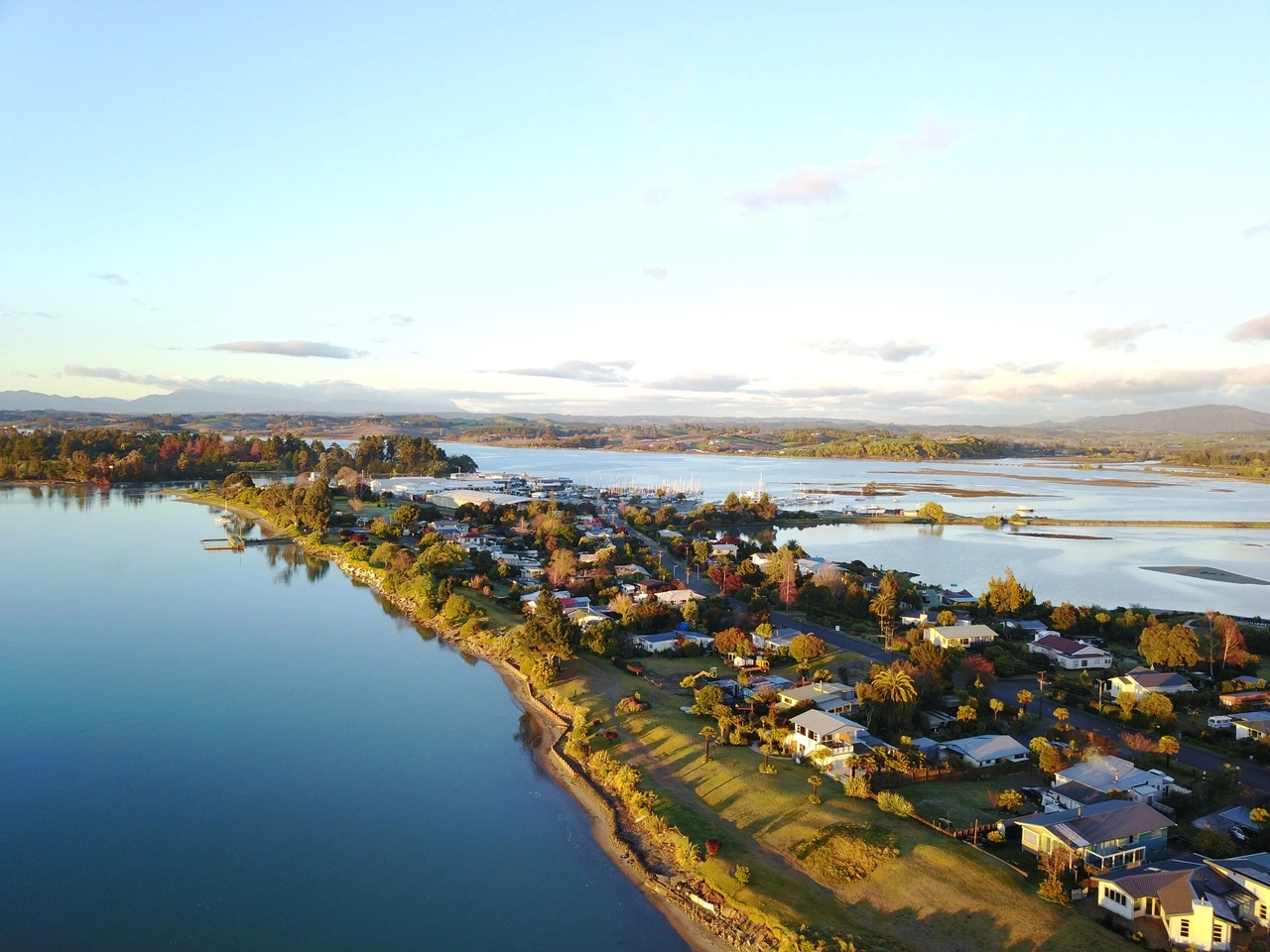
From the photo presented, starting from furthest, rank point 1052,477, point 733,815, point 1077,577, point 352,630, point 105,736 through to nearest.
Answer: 1. point 1052,477
2. point 1077,577
3. point 352,630
4. point 105,736
5. point 733,815

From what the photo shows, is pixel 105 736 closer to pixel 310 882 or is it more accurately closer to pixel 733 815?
pixel 310 882

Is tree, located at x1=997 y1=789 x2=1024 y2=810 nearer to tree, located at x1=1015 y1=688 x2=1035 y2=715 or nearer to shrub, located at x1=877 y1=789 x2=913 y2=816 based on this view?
shrub, located at x1=877 y1=789 x2=913 y2=816

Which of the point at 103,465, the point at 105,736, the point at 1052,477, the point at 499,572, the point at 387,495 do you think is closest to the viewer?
the point at 105,736

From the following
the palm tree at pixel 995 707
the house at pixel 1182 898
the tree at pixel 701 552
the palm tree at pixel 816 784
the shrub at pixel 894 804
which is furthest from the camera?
the tree at pixel 701 552

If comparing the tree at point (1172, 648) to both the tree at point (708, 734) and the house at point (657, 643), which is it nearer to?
the house at point (657, 643)

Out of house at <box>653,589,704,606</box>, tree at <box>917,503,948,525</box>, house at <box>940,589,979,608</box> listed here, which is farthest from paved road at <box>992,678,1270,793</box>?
tree at <box>917,503,948,525</box>

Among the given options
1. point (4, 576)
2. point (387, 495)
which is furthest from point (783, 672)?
point (387, 495)

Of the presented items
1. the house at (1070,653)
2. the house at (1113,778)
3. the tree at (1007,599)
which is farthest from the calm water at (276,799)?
the tree at (1007,599)
